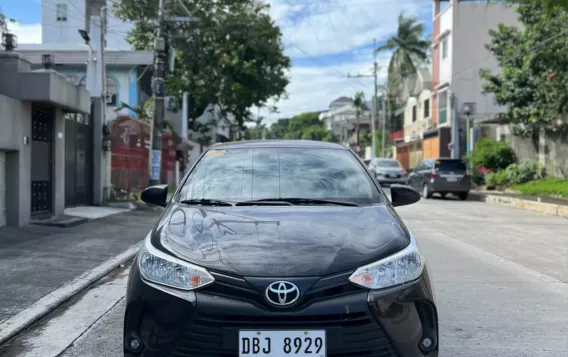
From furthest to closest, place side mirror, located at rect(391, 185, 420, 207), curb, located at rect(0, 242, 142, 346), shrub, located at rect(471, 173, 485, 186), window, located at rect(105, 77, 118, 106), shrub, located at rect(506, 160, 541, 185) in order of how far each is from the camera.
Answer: window, located at rect(105, 77, 118, 106)
shrub, located at rect(471, 173, 485, 186)
shrub, located at rect(506, 160, 541, 185)
side mirror, located at rect(391, 185, 420, 207)
curb, located at rect(0, 242, 142, 346)

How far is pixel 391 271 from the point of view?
3074 mm

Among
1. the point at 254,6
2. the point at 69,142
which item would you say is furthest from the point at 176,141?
the point at 69,142

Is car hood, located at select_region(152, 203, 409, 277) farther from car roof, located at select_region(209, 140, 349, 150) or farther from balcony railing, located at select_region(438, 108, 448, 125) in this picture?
balcony railing, located at select_region(438, 108, 448, 125)

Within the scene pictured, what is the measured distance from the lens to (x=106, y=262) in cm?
771

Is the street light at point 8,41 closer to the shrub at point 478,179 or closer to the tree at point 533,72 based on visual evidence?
the tree at point 533,72

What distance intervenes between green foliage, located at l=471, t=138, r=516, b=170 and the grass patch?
264cm

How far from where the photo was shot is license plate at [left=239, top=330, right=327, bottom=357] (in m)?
2.85

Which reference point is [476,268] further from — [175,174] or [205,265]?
[175,174]

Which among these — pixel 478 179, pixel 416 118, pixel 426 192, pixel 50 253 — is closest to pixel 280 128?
pixel 416 118

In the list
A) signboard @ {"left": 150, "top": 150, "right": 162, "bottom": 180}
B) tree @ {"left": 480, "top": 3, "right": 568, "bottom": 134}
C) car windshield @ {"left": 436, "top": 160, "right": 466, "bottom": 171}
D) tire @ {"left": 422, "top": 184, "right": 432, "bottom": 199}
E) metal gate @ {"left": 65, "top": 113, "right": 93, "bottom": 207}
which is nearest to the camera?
metal gate @ {"left": 65, "top": 113, "right": 93, "bottom": 207}

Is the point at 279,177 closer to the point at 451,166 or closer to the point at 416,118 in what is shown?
the point at 451,166

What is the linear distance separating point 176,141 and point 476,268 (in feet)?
71.1

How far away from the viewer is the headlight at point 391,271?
2.97 metres

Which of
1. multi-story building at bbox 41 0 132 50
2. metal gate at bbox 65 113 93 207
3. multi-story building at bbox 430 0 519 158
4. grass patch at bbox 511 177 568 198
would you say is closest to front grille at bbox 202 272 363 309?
metal gate at bbox 65 113 93 207
